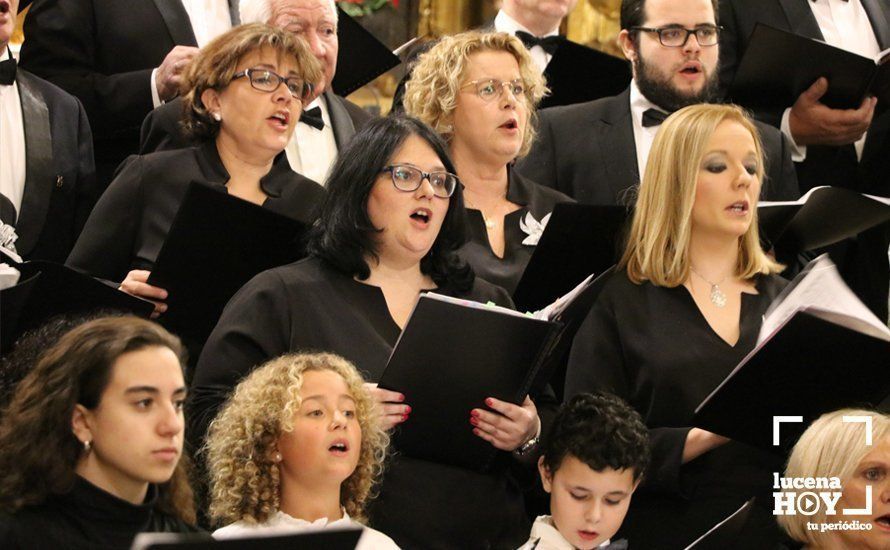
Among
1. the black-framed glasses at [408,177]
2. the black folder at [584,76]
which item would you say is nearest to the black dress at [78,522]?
the black-framed glasses at [408,177]

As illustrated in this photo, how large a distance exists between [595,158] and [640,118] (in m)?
0.26

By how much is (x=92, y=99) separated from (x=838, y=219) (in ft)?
7.74

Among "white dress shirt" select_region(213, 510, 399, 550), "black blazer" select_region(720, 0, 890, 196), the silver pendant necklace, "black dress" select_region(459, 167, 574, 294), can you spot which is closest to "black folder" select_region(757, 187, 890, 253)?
the silver pendant necklace

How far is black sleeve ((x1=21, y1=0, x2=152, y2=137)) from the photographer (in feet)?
16.6

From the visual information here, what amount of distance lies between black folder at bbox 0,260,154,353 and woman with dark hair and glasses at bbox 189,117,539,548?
0.87 feet

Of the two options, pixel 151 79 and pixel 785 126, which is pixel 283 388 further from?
pixel 785 126

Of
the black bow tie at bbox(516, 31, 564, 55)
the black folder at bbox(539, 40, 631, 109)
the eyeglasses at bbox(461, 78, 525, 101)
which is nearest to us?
the eyeglasses at bbox(461, 78, 525, 101)

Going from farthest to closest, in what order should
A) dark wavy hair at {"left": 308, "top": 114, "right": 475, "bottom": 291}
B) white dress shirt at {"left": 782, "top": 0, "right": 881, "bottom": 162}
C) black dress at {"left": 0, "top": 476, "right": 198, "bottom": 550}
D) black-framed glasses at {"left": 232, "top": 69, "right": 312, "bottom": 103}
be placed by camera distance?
white dress shirt at {"left": 782, "top": 0, "right": 881, "bottom": 162}
black-framed glasses at {"left": 232, "top": 69, "right": 312, "bottom": 103}
dark wavy hair at {"left": 308, "top": 114, "right": 475, "bottom": 291}
black dress at {"left": 0, "top": 476, "right": 198, "bottom": 550}

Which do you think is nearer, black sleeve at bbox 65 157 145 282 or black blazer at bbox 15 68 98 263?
black sleeve at bbox 65 157 145 282

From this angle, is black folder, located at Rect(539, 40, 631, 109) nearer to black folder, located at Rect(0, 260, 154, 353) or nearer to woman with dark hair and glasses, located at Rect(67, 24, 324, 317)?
woman with dark hair and glasses, located at Rect(67, 24, 324, 317)

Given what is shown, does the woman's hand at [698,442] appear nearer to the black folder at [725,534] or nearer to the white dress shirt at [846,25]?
the black folder at [725,534]

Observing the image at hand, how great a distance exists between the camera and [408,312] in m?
3.98

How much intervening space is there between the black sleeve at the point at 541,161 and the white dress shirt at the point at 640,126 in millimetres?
285

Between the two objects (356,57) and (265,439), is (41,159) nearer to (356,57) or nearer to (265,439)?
(356,57)
